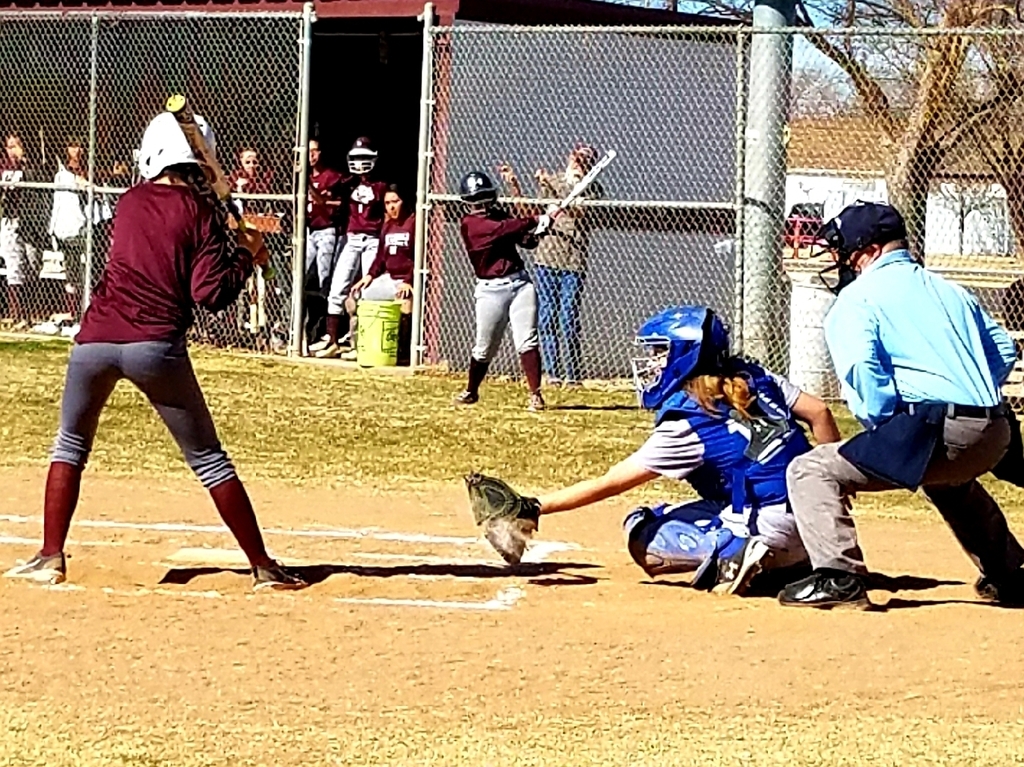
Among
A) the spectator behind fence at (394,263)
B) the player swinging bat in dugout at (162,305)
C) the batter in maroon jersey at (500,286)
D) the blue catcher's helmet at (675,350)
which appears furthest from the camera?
the spectator behind fence at (394,263)

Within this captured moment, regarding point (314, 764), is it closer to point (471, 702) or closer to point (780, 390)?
point (471, 702)

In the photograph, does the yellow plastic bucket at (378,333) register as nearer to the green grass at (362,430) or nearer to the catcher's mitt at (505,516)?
the green grass at (362,430)

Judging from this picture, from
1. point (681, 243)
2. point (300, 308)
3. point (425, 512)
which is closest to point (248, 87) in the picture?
point (300, 308)

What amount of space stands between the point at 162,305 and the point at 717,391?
211cm

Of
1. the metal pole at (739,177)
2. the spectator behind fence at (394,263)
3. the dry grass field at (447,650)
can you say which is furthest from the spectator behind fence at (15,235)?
the dry grass field at (447,650)

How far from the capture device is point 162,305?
7152mm

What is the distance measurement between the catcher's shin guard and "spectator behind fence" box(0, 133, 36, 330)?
42.3 ft

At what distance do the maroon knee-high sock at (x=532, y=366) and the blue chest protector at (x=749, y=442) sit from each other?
6.74 m

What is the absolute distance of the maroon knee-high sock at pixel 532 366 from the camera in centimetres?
1435

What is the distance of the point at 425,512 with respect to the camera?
1002cm

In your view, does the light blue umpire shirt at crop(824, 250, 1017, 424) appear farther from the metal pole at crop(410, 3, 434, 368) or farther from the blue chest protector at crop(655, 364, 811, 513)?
the metal pole at crop(410, 3, 434, 368)

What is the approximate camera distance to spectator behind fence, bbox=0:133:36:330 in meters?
19.4

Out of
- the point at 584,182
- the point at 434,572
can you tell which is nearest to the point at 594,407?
the point at 584,182

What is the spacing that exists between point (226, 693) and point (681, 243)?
36.1 ft
